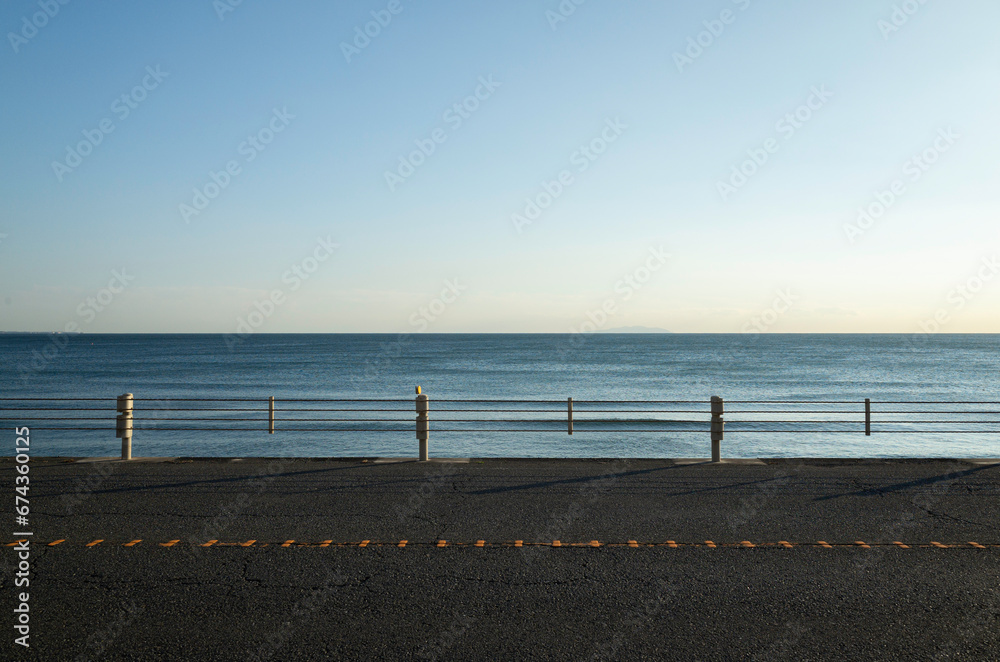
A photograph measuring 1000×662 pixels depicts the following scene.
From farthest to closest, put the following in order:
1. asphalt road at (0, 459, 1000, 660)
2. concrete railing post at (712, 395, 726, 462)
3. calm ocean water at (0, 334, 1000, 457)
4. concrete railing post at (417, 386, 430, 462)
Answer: calm ocean water at (0, 334, 1000, 457) → concrete railing post at (417, 386, 430, 462) → concrete railing post at (712, 395, 726, 462) → asphalt road at (0, 459, 1000, 660)

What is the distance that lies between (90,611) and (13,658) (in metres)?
0.79

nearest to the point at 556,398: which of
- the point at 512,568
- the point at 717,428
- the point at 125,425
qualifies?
the point at 717,428

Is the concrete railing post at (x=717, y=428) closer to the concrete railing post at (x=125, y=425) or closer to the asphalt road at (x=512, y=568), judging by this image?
the asphalt road at (x=512, y=568)

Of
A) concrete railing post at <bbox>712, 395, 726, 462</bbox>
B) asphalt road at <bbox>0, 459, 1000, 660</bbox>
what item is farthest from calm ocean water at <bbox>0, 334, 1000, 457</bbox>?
asphalt road at <bbox>0, 459, 1000, 660</bbox>

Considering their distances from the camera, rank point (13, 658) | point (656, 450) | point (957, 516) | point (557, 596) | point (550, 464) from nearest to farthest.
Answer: point (13, 658) < point (557, 596) < point (957, 516) < point (550, 464) < point (656, 450)

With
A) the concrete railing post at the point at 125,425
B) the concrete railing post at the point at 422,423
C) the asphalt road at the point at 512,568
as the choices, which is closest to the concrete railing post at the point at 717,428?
the asphalt road at the point at 512,568

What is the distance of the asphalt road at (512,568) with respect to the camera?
492 centimetres

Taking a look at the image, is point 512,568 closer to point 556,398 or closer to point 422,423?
point 422,423

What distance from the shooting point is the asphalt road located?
4.92 m

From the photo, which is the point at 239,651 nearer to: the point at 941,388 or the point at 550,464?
the point at 550,464

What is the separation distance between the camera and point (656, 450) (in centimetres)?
2402

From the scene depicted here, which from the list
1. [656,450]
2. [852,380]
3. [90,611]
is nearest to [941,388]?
[852,380]

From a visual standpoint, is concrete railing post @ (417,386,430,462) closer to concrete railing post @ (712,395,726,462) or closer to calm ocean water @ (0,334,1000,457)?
calm ocean water @ (0,334,1000,457)

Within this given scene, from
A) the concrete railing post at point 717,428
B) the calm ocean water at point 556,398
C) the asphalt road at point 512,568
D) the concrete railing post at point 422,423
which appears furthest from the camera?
the calm ocean water at point 556,398
